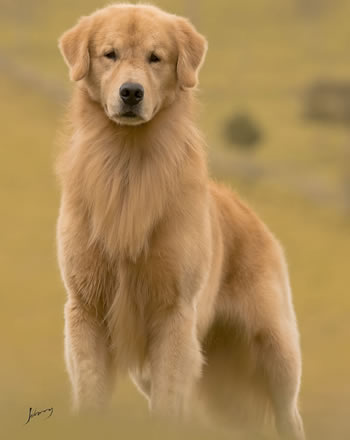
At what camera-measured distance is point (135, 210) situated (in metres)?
5.91

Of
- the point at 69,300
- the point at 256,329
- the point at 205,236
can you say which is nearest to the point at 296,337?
the point at 256,329

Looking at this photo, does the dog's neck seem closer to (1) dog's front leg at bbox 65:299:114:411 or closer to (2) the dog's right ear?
(2) the dog's right ear

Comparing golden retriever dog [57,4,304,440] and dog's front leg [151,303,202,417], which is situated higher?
golden retriever dog [57,4,304,440]

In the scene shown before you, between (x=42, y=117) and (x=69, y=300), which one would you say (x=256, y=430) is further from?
(x=42, y=117)

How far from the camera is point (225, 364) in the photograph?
23.2 ft

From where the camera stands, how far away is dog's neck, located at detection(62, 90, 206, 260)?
19.3 feet

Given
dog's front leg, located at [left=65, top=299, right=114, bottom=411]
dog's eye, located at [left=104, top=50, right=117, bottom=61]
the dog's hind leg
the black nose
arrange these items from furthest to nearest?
1. the dog's hind leg
2. dog's front leg, located at [left=65, top=299, right=114, bottom=411]
3. dog's eye, located at [left=104, top=50, right=117, bottom=61]
4. the black nose

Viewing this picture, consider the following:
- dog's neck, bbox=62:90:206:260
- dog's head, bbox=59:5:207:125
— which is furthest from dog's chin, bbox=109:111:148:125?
dog's neck, bbox=62:90:206:260

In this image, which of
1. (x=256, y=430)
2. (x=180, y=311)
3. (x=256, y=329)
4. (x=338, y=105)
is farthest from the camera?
(x=338, y=105)

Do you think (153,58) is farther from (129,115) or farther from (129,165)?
(129,165)

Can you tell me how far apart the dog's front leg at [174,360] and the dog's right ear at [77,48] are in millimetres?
1589

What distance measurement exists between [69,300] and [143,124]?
122cm

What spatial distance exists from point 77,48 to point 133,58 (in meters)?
0.46

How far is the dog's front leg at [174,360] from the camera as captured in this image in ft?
18.6
